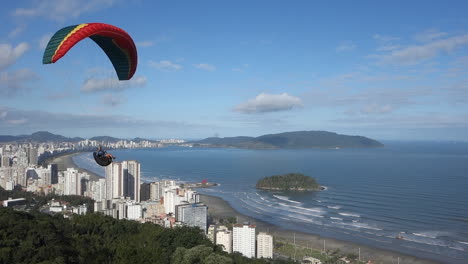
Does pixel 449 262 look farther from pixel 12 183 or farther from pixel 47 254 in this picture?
pixel 12 183

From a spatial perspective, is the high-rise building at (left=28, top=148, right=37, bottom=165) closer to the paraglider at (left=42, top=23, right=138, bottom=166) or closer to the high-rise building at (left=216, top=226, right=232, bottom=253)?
the high-rise building at (left=216, top=226, right=232, bottom=253)

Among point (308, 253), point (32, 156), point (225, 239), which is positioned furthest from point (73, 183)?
point (32, 156)

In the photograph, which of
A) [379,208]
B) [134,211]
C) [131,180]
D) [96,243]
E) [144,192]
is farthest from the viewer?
[144,192]

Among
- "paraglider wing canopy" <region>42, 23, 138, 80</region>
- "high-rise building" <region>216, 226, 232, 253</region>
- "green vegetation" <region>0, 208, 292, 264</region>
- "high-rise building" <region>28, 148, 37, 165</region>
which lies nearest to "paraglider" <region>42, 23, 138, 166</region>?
"paraglider wing canopy" <region>42, 23, 138, 80</region>

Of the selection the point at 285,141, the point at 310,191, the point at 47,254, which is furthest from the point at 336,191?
the point at 285,141

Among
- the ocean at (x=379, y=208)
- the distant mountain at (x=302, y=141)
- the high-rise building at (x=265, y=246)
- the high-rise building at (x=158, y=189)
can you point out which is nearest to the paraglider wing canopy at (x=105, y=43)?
the high-rise building at (x=265, y=246)

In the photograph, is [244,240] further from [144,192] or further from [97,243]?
[144,192]
